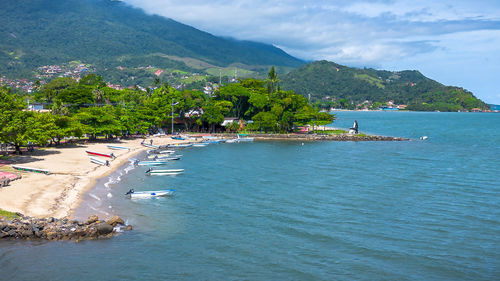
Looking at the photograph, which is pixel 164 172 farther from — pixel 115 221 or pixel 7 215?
pixel 7 215

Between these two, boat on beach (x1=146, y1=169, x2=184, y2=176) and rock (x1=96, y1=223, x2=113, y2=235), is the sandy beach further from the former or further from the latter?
boat on beach (x1=146, y1=169, x2=184, y2=176)

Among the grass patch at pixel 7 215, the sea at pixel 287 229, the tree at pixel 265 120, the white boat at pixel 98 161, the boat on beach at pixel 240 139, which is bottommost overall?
the sea at pixel 287 229

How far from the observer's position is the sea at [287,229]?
22.3 meters

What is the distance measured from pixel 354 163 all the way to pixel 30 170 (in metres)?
41.4

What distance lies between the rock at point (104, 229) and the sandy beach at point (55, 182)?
4.16m

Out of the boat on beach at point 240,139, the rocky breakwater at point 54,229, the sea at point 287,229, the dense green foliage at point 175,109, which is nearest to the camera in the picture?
the sea at point 287,229

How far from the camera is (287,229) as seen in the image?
28609 mm

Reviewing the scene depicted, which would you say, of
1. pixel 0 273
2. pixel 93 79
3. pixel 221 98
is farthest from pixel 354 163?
pixel 93 79

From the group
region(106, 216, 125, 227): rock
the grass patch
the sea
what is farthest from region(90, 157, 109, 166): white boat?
region(106, 216, 125, 227): rock

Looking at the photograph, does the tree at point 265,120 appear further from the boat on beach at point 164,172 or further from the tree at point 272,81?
the boat on beach at point 164,172

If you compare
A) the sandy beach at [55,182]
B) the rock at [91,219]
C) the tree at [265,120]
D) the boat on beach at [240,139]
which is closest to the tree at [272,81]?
the tree at [265,120]

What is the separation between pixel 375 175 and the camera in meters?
49.5

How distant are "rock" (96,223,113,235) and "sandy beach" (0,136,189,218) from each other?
13.7 ft

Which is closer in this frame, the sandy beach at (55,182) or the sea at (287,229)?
the sea at (287,229)
